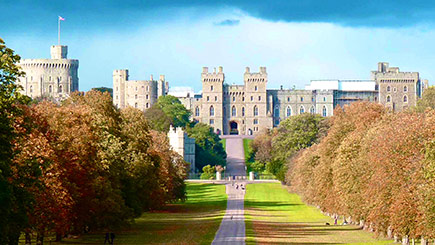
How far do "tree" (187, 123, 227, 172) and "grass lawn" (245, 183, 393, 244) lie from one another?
33518 millimetres

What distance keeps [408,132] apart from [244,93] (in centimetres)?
12351

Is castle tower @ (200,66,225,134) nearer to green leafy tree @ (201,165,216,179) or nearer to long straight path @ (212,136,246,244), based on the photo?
long straight path @ (212,136,246,244)

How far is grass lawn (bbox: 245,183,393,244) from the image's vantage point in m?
42.6

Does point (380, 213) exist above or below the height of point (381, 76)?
below

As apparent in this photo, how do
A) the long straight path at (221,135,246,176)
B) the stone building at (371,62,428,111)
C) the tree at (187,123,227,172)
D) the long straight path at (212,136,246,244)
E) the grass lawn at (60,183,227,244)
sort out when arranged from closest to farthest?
the grass lawn at (60,183,227,244) → the long straight path at (212,136,246,244) → the tree at (187,123,227,172) → the long straight path at (221,135,246,176) → the stone building at (371,62,428,111)

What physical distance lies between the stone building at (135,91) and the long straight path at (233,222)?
259ft

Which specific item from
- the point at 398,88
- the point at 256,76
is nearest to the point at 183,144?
the point at 256,76

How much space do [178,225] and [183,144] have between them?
6102 centimetres

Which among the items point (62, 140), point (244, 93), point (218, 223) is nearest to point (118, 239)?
point (62, 140)

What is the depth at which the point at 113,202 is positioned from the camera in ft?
131

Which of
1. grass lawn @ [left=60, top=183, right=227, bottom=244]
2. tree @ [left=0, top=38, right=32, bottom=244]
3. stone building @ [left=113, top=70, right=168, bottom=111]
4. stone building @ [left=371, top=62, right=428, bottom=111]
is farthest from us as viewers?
stone building @ [left=113, top=70, right=168, bottom=111]

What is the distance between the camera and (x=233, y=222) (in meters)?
55.4

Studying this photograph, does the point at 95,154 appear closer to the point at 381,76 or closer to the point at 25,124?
the point at 25,124

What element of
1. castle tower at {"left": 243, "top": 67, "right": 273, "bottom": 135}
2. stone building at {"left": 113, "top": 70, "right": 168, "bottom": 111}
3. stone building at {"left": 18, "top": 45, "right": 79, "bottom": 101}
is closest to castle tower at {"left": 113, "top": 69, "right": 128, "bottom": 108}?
stone building at {"left": 113, "top": 70, "right": 168, "bottom": 111}
